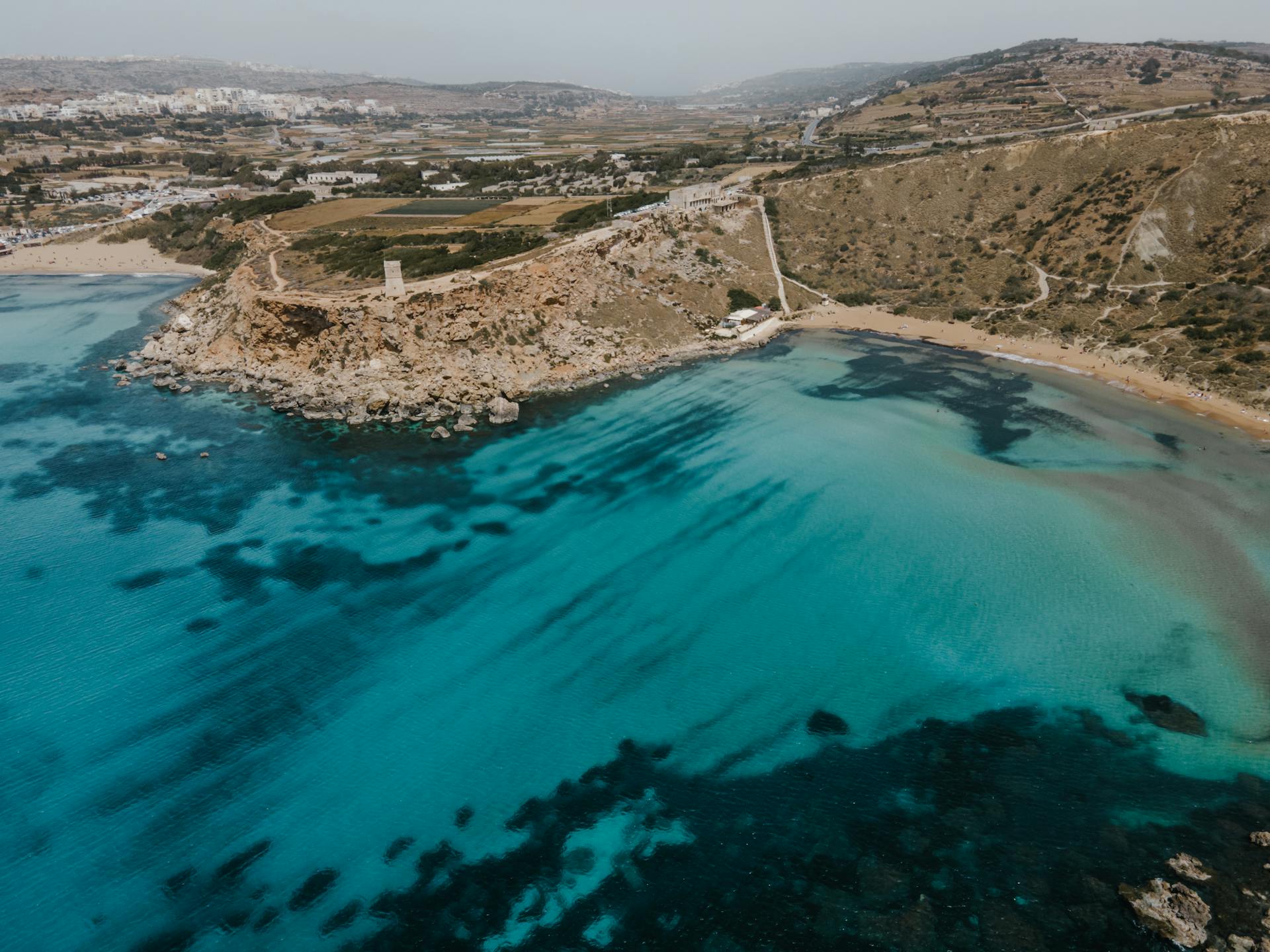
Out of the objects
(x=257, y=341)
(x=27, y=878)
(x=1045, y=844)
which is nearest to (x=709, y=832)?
(x=1045, y=844)

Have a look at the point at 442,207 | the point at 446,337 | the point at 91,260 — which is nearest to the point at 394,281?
the point at 446,337

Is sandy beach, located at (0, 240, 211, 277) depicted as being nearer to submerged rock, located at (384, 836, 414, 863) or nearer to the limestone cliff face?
the limestone cliff face

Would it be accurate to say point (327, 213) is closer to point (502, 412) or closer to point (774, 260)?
point (774, 260)

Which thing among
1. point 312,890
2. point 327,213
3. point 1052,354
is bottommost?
point 312,890

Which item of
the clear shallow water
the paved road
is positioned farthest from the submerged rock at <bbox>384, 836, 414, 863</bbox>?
the paved road

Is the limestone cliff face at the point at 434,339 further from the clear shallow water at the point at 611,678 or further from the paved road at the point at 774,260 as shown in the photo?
the paved road at the point at 774,260

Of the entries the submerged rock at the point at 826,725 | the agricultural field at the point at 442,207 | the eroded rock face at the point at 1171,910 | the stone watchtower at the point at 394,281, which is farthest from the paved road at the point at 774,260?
the eroded rock face at the point at 1171,910

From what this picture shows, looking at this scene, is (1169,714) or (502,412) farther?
(502,412)
